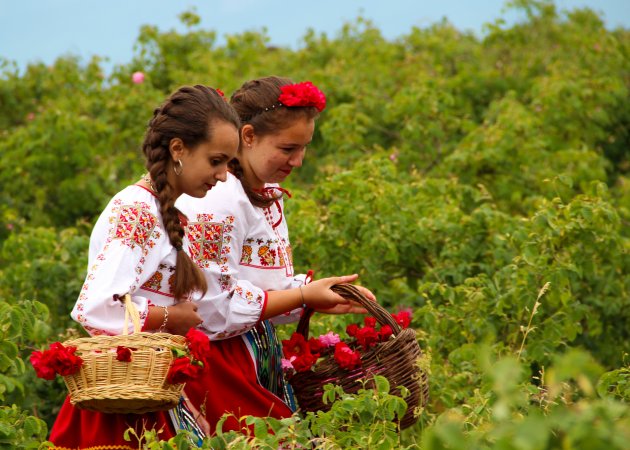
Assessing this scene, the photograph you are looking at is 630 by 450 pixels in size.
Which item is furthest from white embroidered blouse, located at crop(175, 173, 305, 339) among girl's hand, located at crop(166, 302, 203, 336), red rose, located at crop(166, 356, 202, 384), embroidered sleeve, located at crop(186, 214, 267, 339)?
red rose, located at crop(166, 356, 202, 384)

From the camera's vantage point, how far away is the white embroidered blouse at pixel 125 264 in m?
2.61

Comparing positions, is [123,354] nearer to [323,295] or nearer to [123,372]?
[123,372]

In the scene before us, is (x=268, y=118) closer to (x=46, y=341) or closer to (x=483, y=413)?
(x=483, y=413)

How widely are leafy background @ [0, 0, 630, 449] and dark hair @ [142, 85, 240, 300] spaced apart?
1.56ft

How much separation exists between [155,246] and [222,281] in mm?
327

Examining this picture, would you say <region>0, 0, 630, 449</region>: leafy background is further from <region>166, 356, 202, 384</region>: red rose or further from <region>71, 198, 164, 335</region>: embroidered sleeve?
<region>71, 198, 164, 335</region>: embroidered sleeve

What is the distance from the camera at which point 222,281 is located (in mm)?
3031

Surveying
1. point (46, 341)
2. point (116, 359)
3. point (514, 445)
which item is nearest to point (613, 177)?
point (46, 341)

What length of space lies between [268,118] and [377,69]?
6.40 m

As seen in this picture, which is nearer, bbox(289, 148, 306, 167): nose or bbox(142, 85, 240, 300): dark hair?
bbox(142, 85, 240, 300): dark hair

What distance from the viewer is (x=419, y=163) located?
23.6 feet

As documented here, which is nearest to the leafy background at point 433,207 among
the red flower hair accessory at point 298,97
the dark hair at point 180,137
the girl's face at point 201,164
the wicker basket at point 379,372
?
the wicker basket at point 379,372

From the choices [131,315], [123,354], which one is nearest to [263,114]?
[131,315]

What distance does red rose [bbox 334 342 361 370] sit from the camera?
3.09 metres
